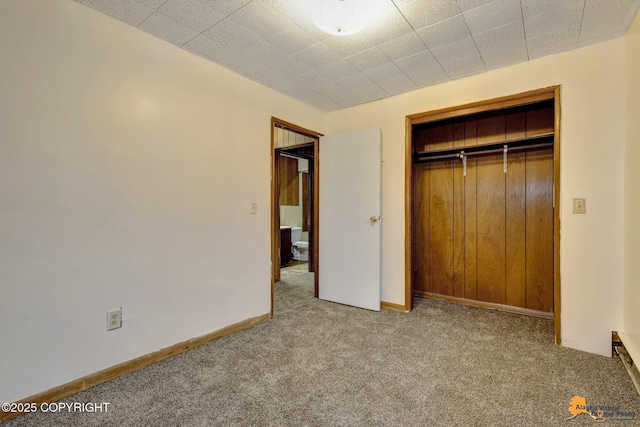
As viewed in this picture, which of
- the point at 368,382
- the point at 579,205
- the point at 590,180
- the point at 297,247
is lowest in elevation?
the point at 368,382

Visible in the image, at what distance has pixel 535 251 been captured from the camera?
2973 millimetres

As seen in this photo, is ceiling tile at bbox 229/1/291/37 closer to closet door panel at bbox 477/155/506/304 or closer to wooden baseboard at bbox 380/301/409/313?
closet door panel at bbox 477/155/506/304

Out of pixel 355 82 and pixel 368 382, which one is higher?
pixel 355 82

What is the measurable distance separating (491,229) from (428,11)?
2.32m

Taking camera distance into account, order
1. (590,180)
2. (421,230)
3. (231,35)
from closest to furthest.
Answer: (231,35), (590,180), (421,230)

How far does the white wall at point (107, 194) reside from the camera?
1562 millimetres

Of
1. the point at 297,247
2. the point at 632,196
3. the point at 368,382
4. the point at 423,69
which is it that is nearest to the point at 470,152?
the point at 423,69

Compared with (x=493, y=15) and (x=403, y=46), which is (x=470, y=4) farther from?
(x=403, y=46)

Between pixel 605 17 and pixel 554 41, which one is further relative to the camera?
pixel 554 41

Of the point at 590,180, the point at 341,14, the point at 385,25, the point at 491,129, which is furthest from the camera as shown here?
the point at 491,129

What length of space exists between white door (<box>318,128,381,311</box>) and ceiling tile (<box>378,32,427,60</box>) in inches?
36.0

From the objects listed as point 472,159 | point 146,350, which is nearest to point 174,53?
point 146,350

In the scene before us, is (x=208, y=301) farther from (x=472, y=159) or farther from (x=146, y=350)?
(x=472, y=159)

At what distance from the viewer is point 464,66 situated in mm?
2518
